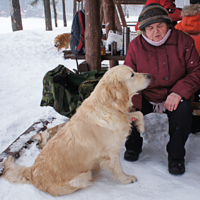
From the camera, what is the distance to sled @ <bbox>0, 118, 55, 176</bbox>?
2.36 metres

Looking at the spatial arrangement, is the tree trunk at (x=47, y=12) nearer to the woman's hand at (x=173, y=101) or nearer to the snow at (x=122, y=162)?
the snow at (x=122, y=162)

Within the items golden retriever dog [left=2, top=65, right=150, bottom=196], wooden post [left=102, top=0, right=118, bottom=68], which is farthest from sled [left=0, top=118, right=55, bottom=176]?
wooden post [left=102, top=0, right=118, bottom=68]

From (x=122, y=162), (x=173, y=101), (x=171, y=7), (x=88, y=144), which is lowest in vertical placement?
(x=122, y=162)

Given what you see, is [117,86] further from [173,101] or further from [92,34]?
[92,34]

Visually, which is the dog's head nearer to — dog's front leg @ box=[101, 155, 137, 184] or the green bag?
dog's front leg @ box=[101, 155, 137, 184]

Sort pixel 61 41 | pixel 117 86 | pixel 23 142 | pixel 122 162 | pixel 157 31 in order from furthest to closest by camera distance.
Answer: pixel 61 41 < pixel 23 142 < pixel 122 162 < pixel 157 31 < pixel 117 86

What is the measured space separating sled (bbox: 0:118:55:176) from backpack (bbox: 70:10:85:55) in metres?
1.67

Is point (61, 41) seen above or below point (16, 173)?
above

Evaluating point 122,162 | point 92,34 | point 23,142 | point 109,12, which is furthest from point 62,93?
point 109,12

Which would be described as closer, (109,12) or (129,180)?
(129,180)

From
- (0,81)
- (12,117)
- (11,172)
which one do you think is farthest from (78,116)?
(0,81)

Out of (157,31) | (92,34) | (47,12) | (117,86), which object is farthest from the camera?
(47,12)

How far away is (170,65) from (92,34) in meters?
1.90

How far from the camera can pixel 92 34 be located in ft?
11.3
